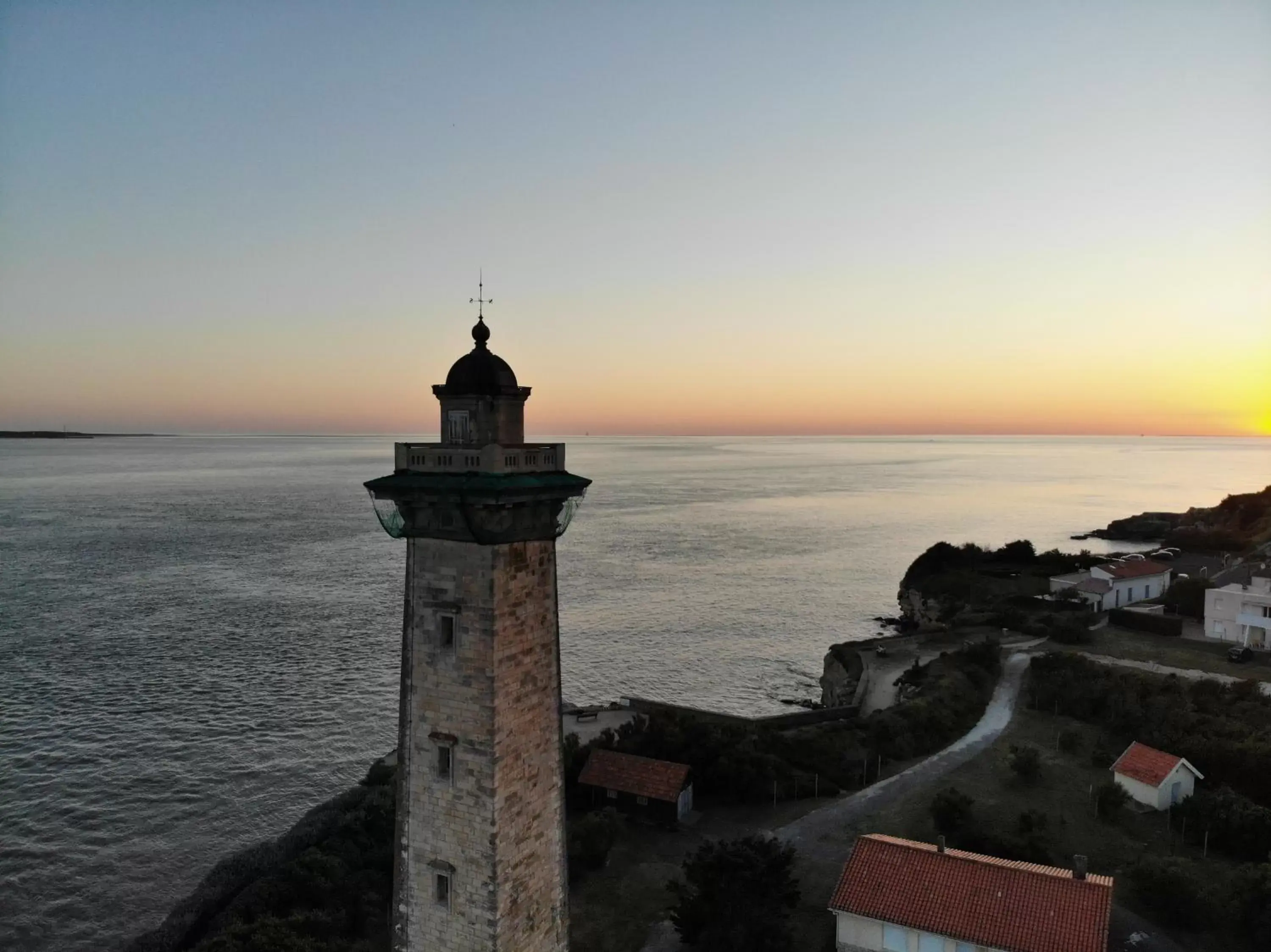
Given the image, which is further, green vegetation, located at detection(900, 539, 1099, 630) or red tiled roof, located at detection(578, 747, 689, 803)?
green vegetation, located at detection(900, 539, 1099, 630)

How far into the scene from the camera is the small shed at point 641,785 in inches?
1026

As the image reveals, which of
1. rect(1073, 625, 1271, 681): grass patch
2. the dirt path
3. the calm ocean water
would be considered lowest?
the calm ocean water

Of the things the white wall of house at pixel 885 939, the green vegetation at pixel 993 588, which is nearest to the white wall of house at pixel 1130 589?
the green vegetation at pixel 993 588

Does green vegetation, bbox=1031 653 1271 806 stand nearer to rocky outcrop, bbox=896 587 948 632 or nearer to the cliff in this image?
rocky outcrop, bbox=896 587 948 632

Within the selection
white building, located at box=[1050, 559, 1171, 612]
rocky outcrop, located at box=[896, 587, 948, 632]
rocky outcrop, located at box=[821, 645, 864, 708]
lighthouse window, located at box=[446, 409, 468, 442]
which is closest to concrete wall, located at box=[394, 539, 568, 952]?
lighthouse window, located at box=[446, 409, 468, 442]

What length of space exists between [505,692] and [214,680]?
39.0m

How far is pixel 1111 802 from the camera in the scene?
81.4 feet

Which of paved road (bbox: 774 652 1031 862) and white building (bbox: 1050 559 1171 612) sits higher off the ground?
white building (bbox: 1050 559 1171 612)

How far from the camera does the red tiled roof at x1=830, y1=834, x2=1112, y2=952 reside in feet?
54.8

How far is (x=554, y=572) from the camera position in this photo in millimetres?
12906

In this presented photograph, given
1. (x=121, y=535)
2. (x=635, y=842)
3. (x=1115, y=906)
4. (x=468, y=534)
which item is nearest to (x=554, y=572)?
(x=468, y=534)

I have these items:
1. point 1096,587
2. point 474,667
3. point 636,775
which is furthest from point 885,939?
point 1096,587

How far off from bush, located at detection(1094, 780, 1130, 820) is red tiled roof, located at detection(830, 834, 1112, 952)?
7.49m

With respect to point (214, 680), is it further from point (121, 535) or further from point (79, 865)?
point (121, 535)
